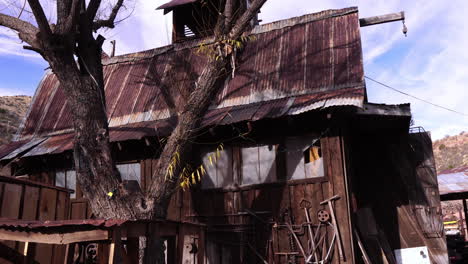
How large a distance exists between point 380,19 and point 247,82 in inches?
172

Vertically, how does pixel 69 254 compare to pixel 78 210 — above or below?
below

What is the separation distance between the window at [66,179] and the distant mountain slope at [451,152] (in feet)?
126

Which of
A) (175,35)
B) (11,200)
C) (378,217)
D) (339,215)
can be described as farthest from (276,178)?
(175,35)

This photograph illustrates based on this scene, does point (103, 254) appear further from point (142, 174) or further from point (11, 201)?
point (142, 174)

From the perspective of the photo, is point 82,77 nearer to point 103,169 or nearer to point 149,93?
point 103,169

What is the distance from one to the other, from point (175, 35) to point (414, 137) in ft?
29.7

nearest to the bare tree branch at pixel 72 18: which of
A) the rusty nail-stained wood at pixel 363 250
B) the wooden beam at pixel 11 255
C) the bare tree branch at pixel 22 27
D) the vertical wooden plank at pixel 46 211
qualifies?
the bare tree branch at pixel 22 27

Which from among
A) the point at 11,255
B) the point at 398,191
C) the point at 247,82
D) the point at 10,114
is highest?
the point at 10,114

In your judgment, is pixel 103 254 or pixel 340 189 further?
pixel 340 189

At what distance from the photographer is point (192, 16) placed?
16.0 metres

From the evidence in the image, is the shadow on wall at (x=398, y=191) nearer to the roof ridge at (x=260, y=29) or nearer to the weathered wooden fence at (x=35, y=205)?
the roof ridge at (x=260, y=29)

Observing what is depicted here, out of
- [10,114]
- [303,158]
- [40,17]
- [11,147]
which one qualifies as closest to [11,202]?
[40,17]

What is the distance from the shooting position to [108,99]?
13.0 m

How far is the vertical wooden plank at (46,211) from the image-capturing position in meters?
7.73
